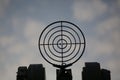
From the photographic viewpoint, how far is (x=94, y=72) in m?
7.17

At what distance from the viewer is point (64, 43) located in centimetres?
813

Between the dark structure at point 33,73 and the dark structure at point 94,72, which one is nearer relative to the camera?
the dark structure at point 94,72

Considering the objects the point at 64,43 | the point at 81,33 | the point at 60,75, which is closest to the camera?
the point at 60,75

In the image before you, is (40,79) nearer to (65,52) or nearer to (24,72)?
(24,72)

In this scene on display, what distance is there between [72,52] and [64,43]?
0.32m

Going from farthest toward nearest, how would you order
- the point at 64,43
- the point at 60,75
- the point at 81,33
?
the point at 64,43
the point at 81,33
the point at 60,75

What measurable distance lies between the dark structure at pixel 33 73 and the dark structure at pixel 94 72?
101 cm

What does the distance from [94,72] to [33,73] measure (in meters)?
1.45

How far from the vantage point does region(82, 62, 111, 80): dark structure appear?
7137mm

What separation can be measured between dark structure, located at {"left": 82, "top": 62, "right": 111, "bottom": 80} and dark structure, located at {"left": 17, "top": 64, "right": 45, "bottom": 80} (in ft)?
3.32

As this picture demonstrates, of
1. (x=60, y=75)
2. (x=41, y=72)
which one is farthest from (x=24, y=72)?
(x=60, y=75)

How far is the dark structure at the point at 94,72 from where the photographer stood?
281 inches

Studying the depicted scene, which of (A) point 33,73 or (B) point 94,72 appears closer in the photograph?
(B) point 94,72

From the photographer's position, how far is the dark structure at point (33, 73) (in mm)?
7280
